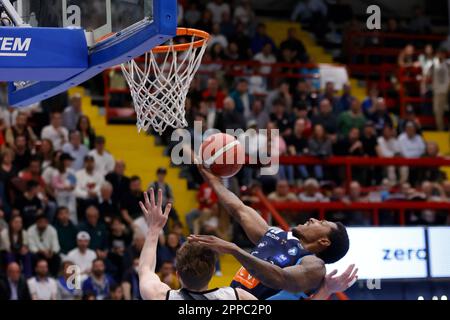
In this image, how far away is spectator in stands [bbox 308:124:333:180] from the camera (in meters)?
12.9

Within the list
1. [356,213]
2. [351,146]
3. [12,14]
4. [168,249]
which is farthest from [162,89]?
[351,146]

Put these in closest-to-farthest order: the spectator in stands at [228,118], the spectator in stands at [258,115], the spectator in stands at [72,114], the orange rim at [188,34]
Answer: the orange rim at [188,34], the spectator in stands at [72,114], the spectator in stands at [228,118], the spectator in stands at [258,115]

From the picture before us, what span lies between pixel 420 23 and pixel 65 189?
8.55 metres

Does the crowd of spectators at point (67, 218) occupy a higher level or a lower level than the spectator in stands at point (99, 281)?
higher

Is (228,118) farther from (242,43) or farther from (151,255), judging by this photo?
(151,255)

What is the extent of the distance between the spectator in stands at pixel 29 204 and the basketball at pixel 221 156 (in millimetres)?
5324

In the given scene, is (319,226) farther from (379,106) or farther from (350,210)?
(379,106)

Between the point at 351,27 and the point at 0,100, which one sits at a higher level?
the point at 351,27

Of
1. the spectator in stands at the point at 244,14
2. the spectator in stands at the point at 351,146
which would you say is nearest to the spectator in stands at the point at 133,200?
the spectator in stands at the point at 351,146

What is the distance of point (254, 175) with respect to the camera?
40.2 ft

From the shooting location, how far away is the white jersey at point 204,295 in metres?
4.69

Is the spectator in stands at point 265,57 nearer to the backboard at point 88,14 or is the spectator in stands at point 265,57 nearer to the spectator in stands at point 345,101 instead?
the spectator in stands at point 345,101

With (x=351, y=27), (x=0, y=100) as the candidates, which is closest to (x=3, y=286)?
(x=0, y=100)
